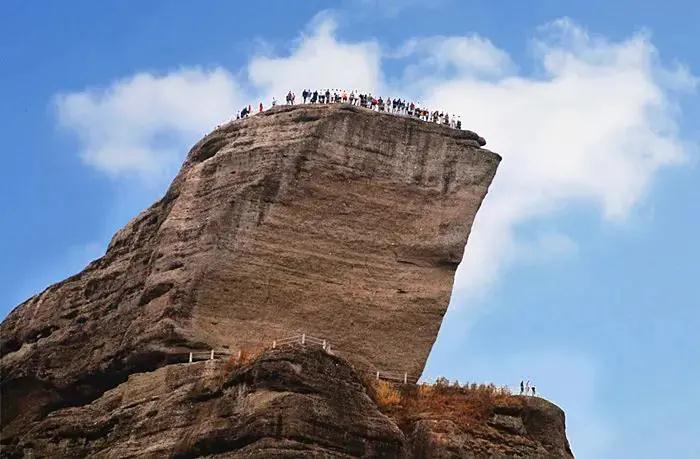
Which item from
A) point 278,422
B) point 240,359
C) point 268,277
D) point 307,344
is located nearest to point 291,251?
point 268,277

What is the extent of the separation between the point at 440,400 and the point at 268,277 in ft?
21.7

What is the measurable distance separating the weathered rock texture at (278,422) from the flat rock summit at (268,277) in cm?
9

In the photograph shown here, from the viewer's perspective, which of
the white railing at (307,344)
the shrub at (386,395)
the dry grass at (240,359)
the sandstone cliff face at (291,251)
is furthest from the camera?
the sandstone cliff face at (291,251)

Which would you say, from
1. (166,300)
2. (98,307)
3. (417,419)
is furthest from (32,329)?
(417,419)

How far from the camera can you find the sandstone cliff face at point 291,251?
51719 mm

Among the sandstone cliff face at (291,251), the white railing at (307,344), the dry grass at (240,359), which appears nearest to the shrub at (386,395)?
the white railing at (307,344)

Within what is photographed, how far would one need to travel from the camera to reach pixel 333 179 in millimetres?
53594

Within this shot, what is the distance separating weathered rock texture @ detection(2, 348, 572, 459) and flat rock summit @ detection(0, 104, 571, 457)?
94mm

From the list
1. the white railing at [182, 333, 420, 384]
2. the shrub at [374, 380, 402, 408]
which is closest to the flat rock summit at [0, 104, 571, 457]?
the white railing at [182, 333, 420, 384]

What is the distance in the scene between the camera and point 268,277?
5200cm

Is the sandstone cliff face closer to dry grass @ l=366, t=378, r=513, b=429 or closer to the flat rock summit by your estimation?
the flat rock summit

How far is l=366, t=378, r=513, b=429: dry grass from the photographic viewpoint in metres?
47.8

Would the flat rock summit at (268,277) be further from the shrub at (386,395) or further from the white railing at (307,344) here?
the shrub at (386,395)

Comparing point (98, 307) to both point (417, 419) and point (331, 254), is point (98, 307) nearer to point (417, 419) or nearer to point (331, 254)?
point (331, 254)
